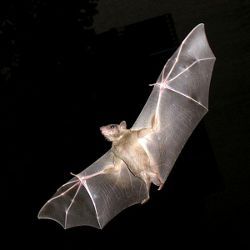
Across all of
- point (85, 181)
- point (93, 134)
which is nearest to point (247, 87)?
point (93, 134)

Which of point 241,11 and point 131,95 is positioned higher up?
point 241,11

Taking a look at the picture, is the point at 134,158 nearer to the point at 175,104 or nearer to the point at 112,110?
the point at 175,104

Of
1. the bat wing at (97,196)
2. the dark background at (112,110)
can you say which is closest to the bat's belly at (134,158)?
the bat wing at (97,196)

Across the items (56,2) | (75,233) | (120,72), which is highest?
(56,2)

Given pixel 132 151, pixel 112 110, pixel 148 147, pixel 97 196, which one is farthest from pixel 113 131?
pixel 112 110

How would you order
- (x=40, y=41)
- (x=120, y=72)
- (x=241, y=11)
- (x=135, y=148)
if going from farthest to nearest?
(x=241, y=11) < (x=120, y=72) < (x=40, y=41) < (x=135, y=148)

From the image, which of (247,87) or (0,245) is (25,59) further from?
(247,87)

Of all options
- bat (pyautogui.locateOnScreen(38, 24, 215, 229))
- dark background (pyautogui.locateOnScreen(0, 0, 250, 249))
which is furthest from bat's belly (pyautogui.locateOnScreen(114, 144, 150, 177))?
dark background (pyautogui.locateOnScreen(0, 0, 250, 249))
